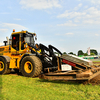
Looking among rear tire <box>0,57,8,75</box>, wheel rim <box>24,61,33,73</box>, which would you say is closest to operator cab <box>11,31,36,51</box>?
rear tire <box>0,57,8,75</box>

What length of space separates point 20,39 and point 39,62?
102 inches

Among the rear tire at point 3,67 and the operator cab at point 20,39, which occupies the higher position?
the operator cab at point 20,39

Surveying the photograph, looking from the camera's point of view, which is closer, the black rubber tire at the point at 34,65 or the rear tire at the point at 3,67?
the black rubber tire at the point at 34,65

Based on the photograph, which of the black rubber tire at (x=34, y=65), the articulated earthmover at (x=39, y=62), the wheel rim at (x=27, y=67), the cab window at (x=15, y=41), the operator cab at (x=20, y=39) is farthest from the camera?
the cab window at (x=15, y=41)

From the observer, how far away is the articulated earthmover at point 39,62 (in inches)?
228

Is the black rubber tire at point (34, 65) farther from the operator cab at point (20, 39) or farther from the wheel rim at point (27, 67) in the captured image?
the operator cab at point (20, 39)

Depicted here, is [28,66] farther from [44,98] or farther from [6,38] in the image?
[44,98]

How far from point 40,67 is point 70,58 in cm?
205

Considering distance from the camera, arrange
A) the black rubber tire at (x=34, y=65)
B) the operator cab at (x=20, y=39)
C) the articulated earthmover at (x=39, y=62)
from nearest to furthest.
A: the articulated earthmover at (x=39, y=62), the black rubber tire at (x=34, y=65), the operator cab at (x=20, y=39)

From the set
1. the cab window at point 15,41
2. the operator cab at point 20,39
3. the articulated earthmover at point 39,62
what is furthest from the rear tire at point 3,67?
the cab window at point 15,41

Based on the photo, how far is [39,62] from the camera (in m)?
7.83

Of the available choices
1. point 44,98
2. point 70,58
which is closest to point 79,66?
point 70,58

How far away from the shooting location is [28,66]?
26.8ft

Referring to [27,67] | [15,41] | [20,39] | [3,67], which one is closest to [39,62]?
[27,67]
